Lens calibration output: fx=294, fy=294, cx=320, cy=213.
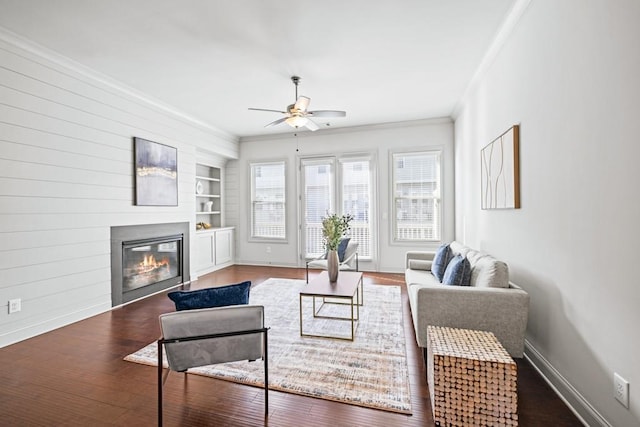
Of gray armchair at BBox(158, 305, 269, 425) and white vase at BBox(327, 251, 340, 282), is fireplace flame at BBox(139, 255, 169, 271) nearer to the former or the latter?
white vase at BBox(327, 251, 340, 282)

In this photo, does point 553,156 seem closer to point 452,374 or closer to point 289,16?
point 452,374

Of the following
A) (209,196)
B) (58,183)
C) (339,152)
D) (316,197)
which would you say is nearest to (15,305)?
(58,183)

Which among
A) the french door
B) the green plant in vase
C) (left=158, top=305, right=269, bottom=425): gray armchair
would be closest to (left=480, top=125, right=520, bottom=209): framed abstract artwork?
A: the green plant in vase

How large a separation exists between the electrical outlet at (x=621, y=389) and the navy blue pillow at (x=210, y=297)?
214 centimetres

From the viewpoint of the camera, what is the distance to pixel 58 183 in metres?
3.30

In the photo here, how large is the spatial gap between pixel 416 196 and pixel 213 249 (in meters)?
4.30

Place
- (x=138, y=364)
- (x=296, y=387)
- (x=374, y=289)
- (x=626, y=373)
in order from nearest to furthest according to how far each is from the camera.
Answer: (x=626, y=373) → (x=296, y=387) → (x=138, y=364) → (x=374, y=289)

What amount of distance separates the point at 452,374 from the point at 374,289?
9.58ft

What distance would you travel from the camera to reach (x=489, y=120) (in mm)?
3391

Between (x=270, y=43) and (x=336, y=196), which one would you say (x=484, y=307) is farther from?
(x=336, y=196)

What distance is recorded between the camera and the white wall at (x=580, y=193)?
1408mm

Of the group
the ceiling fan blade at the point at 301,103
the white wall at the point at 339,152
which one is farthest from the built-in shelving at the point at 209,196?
the ceiling fan blade at the point at 301,103

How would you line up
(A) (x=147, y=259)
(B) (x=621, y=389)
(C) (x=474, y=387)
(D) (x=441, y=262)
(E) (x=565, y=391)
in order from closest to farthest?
(B) (x=621, y=389) < (C) (x=474, y=387) < (E) (x=565, y=391) < (D) (x=441, y=262) < (A) (x=147, y=259)

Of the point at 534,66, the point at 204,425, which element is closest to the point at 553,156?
the point at 534,66
